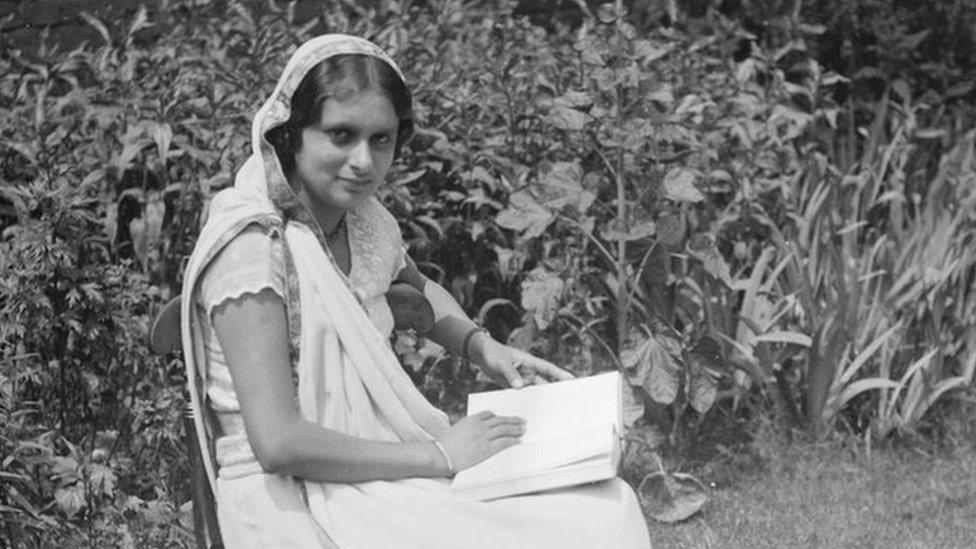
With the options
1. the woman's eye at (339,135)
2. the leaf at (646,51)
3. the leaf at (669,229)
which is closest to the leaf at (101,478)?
the woman's eye at (339,135)

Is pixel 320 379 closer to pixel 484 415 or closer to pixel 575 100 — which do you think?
pixel 484 415

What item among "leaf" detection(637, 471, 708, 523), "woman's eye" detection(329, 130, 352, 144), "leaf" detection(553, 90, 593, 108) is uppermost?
"woman's eye" detection(329, 130, 352, 144)

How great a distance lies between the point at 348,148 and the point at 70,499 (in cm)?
145

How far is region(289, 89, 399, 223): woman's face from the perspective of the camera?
9.74ft

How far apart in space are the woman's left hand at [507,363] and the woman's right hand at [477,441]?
27cm

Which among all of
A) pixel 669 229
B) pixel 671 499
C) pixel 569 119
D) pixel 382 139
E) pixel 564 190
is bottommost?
pixel 671 499

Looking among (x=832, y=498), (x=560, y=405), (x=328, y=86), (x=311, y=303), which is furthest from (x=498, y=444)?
(x=832, y=498)

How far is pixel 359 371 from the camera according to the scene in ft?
9.93

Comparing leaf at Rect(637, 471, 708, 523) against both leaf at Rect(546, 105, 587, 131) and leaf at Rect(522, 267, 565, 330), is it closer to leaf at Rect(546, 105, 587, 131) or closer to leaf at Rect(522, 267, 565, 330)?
leaf at Rect(522, 267, 565, 330)

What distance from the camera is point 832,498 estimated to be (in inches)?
196

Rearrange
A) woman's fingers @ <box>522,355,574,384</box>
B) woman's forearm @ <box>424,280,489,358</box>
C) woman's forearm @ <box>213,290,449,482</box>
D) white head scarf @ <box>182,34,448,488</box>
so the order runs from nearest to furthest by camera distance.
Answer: woman's forearm @ <box>213,290,449,482</box> → white head scarf @ <box>182,34,448,488</box> → woman's fingers @ <box>522,355,574,384</box> → woman's forearm @ <box>424,280,489,358</box>

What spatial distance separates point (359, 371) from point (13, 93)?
2.50 meters

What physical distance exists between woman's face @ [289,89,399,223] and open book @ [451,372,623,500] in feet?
1.40

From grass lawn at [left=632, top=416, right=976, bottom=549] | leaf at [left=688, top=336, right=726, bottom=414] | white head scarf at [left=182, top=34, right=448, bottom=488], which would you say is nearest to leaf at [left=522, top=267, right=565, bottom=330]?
leaf at [left=688, top=336, right=726, bottom=414]
